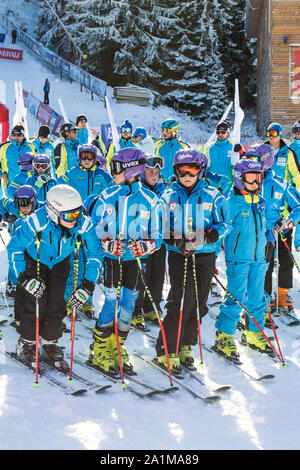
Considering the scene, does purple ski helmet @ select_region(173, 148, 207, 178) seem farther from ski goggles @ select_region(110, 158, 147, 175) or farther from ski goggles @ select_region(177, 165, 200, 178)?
ski goggles @ select_region(110, 158, 147, 175)

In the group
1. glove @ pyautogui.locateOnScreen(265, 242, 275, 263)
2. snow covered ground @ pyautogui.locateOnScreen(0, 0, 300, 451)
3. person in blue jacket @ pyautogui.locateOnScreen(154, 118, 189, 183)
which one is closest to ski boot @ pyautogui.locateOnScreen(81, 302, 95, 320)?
snow covered ground @ pyautogui.locateOnScreen(0, 0, 300, 451)

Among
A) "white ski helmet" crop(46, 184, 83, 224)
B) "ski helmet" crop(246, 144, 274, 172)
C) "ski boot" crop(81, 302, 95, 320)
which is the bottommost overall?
"ski boot" crop(81, 302, 95, 320)

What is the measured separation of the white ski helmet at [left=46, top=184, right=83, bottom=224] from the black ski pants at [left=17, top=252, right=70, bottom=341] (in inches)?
20.6

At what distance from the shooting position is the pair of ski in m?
4.30

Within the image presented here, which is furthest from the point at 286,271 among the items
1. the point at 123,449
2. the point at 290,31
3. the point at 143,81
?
the point at 143,81

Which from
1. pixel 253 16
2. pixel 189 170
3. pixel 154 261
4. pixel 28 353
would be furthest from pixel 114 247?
pixel 253 16

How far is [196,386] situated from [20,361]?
5.31 ft

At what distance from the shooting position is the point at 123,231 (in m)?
4.61

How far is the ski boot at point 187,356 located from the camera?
490 cm

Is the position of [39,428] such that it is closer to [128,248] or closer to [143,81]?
[128,248]

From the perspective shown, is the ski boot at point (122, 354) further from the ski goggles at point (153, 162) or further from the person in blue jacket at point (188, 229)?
the ski goggles at point (153, 162)

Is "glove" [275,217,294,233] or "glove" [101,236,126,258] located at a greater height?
"glove" [275,217,294,233]

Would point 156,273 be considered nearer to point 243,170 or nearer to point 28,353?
point 243,170

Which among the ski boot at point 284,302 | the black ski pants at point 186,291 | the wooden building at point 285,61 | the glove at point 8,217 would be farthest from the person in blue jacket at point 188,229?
the wooden building at point 285,61
